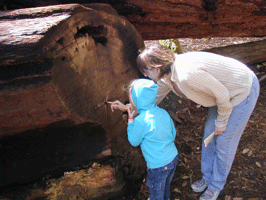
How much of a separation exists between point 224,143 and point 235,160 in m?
1.12

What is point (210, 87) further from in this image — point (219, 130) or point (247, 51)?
point (247, 51)

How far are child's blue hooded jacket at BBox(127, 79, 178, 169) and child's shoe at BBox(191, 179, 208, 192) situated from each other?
0.95 m

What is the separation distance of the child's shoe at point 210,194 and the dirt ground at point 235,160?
145 millimetres

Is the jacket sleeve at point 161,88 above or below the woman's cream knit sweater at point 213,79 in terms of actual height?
below

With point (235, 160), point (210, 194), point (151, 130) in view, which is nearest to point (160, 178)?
point (151, 130)

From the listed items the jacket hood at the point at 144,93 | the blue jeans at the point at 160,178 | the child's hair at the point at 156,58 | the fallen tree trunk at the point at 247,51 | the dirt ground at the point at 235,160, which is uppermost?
the child's hair at the point at 156,58

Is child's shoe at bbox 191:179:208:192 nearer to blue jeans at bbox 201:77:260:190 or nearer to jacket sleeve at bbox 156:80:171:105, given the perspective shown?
blue jeans at bbox 201:77:260:190

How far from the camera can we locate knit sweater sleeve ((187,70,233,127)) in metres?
1.88

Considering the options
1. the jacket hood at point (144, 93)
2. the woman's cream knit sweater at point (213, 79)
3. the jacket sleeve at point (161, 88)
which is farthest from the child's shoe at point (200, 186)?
the jacket hood at point (144, 93)

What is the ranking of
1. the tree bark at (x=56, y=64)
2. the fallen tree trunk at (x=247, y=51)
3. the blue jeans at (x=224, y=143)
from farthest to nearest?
the fallen tree trunk at (x=247, y=51), the blue jeans at (x=224, y=143), the tree bark at (x=56, y=64)

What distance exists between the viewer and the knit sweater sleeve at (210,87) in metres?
1.88

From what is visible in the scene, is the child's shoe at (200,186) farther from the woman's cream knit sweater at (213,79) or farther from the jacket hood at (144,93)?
the jacket hood at (144,93)

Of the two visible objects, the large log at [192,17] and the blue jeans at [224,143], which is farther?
the large log at [192,17]

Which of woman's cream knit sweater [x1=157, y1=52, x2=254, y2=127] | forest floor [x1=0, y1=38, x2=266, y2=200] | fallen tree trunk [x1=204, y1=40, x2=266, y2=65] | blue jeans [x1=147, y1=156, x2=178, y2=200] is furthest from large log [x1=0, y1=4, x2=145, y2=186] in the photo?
fallen tree trunk [x1=204, y1=40, x2=266, y2=65]
